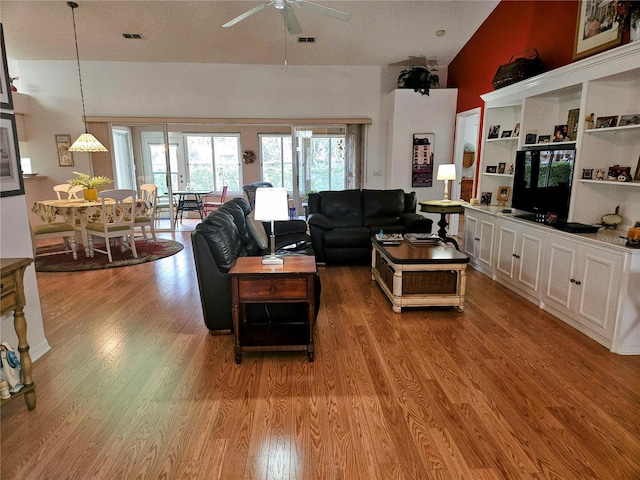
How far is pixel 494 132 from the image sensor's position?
200 inches

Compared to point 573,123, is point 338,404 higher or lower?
lower

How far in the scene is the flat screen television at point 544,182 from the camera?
3.68 meters

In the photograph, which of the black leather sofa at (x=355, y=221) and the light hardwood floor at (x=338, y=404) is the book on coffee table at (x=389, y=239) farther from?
the light hardwood floor at (x=338, y=404)

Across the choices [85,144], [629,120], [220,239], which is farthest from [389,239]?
[85,144]

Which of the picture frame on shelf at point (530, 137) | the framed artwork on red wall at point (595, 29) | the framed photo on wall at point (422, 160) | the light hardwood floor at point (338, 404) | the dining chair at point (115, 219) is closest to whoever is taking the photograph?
the light hardwood floor at point (338, 404)

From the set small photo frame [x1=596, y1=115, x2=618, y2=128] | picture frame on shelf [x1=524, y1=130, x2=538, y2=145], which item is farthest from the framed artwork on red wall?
picture frame on shelf [x1=524, y1=130, x2=538, y2=145]

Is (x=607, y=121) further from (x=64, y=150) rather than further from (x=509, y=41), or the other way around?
(x=64, y=150)

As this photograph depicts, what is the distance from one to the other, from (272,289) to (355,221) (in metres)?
3.27

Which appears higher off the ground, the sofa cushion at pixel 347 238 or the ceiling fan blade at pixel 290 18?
the ceiling fan blade at pixel 290 18

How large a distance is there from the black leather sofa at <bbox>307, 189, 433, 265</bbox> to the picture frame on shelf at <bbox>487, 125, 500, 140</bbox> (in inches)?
52.1

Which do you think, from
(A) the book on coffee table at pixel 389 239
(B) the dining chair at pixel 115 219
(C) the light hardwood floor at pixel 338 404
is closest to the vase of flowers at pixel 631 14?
(C) the light hardwood floor at pixel 338 404

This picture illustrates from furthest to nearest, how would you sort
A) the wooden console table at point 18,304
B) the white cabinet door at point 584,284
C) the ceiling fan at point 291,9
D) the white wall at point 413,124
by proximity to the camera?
the white wall at point 413,124, the ceiling fan at point 291,9, the white cabinet door at point 584,284, the wooden console table at point 18,304

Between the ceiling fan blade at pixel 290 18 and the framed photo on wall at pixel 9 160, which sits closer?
the framed photo on wall at pixel 9 160

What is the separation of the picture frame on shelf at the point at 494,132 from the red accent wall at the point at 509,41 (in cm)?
A: 86
